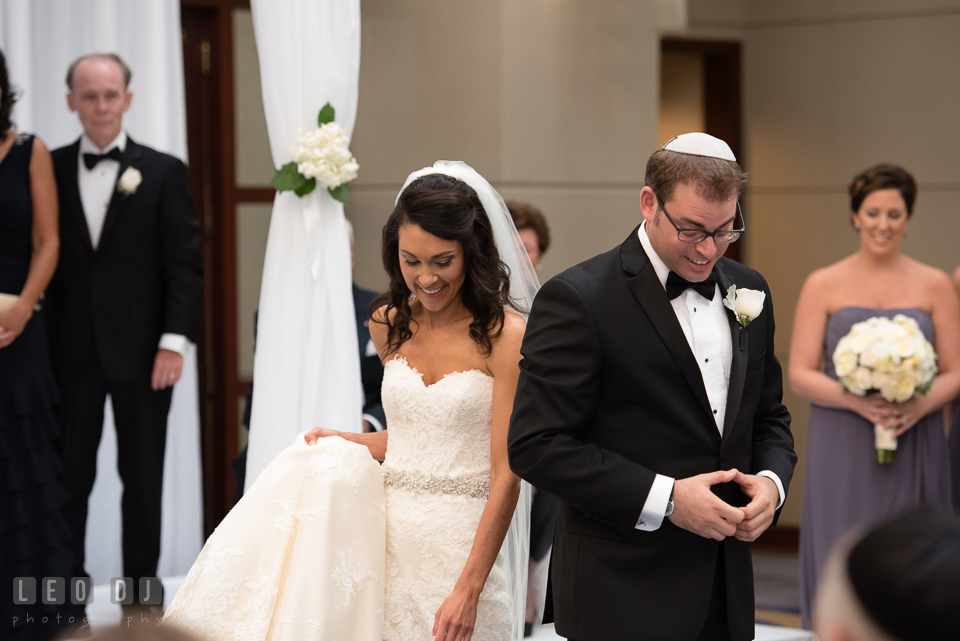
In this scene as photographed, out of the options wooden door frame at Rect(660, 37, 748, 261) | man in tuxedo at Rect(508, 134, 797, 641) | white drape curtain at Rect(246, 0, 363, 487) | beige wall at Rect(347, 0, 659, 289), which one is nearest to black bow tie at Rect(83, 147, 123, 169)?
white drape curtain at Rect(246, 0, 363, 487)

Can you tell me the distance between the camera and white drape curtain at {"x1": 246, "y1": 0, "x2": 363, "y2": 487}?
3688 millimetres

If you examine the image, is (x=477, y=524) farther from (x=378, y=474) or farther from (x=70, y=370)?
(x=70, y=370)

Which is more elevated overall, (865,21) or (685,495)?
(865,21)

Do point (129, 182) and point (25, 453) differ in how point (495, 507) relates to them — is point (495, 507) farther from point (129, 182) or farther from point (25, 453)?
point (129, 182)

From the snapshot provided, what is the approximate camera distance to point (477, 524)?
2475 millimetres

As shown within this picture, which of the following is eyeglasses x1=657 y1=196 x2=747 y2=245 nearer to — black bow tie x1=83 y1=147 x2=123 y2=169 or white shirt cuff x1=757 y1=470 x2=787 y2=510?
white shirt cuff x1=757 y1=470 x2=787 y2=510

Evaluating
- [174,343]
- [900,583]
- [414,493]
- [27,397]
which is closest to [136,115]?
[174,343]

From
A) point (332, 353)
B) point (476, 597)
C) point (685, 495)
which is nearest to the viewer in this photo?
point (685, 495)

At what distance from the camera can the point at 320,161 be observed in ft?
12.0

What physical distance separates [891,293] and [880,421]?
1.94 ft

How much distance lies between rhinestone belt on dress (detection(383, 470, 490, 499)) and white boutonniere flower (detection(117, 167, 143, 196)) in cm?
233

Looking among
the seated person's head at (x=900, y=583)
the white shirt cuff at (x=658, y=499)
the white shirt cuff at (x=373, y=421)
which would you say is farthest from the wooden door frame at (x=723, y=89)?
the seated person's head at (x=900, y=583)

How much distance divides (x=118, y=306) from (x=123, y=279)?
0.12m

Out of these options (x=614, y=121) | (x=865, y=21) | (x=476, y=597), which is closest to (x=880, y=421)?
(x=614, y=121)
